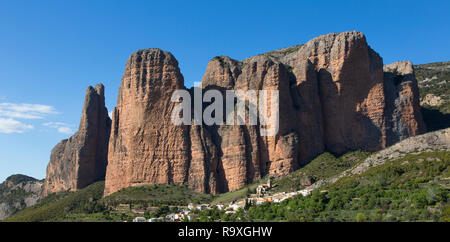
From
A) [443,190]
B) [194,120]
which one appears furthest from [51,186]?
[443,190]

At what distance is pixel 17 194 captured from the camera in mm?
111875

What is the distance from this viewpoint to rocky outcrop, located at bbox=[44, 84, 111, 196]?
93375mm

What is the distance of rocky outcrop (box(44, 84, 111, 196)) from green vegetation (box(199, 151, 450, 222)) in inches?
1698

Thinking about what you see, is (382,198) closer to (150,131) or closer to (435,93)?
(150,131)

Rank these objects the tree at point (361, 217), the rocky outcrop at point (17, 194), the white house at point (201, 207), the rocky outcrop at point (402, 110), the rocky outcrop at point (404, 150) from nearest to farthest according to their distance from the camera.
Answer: the tree at point (361, 217), the rocky outcrop at point (404, 150), the white house at point (201, 207), the rocky outcrop at point (402, 110), the rocky outcrop at point (17, 194)

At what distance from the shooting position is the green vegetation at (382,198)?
42156 mm

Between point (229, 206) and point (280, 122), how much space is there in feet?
56.2

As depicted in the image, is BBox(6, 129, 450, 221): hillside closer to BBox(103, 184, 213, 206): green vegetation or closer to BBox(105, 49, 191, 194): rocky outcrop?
BBox(103, 184, 213, 206): green vegetation

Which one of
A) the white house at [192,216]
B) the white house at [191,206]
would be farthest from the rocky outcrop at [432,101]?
the white house at [192,216]

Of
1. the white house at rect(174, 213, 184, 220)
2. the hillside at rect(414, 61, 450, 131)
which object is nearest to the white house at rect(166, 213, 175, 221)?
the white house at rect(174, 213, 184, 220)

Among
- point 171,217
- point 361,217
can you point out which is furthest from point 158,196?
point 361,217

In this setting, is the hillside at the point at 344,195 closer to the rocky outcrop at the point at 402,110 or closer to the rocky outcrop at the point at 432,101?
the rocky outcrop at the point at 402,110

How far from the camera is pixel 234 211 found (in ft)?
195

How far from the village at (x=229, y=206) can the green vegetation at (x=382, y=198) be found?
2.27 metres
